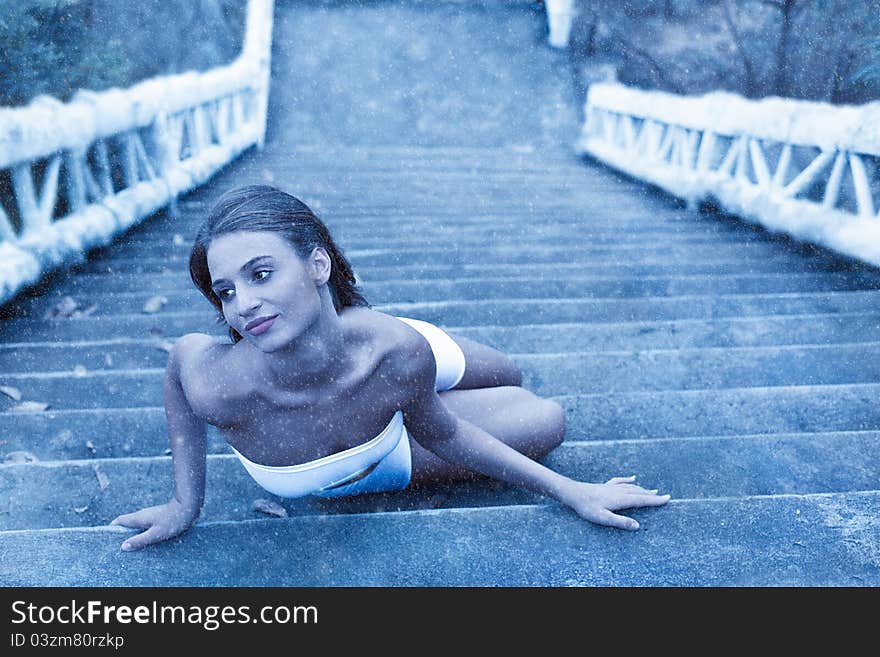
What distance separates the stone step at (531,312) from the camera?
364cm

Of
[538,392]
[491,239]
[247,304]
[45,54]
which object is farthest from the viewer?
[491,239]

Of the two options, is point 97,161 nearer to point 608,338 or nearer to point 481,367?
point 608,338

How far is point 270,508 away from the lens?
2131mm

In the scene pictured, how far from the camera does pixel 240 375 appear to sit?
168 centimetres

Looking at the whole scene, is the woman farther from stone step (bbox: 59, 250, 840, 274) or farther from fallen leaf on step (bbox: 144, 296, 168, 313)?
stone step (bbox: 59, 250, 840, 274)

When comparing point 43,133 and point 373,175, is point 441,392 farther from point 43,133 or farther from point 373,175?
point 373,175

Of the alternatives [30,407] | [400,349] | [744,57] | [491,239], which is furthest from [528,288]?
[744,57]

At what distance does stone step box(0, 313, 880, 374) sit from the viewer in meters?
3.33

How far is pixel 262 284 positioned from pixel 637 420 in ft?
5.17

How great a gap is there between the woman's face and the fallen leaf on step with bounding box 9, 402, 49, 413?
5.14ft

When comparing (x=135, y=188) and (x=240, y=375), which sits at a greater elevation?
(x=240, y=375)

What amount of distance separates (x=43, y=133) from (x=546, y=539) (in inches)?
139

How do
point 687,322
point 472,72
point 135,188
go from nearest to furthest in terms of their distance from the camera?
point 687,322, point 135,188, point 472,72

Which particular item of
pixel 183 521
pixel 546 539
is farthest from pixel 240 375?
pixel 546 539
